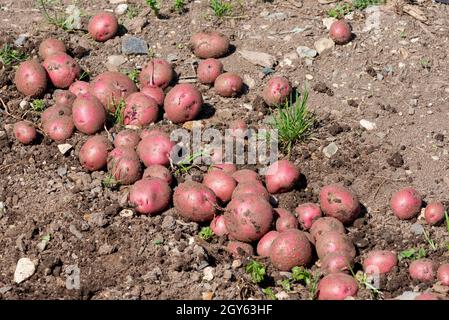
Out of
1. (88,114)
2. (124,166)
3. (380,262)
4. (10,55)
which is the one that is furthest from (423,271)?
(10,55)

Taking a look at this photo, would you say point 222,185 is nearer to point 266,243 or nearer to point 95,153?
point 266,243

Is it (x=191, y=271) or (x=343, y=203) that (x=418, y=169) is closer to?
(x=343, y=203)

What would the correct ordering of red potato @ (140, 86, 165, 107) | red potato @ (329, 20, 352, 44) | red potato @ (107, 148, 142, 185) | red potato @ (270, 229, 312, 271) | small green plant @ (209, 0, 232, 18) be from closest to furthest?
red potato @ (270, 229, 312, 271) < red potato @ (107, 148, 142, 185) < red potato @ (140, 86, 165, 107) < red potato @ (329, 20, 352, 44) < small green plant @ (209, 0, 232, 18)

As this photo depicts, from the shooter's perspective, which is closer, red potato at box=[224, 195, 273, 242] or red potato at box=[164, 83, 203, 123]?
red potato at box=[224, 195, 273, 242]

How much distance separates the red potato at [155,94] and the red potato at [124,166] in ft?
1.93

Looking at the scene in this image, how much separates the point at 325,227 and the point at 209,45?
6.18ft

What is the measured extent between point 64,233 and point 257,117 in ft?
5.00

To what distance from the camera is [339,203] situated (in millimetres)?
4086

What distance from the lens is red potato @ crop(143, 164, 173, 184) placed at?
167 inches

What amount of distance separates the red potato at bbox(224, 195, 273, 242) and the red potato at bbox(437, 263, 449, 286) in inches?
35.6

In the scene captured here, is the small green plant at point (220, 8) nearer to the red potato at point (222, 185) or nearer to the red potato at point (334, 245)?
the red potato at point (222, 185)

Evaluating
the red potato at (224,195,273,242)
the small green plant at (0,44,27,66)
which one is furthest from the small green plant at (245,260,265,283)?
the small green plant at (0,44,27,66)

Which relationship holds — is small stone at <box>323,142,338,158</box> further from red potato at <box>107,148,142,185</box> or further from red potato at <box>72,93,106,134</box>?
red potato at <box>72,93,106,134</box>

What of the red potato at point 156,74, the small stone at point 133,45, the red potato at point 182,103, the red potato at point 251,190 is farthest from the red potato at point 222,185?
the small stone at point 133,45
